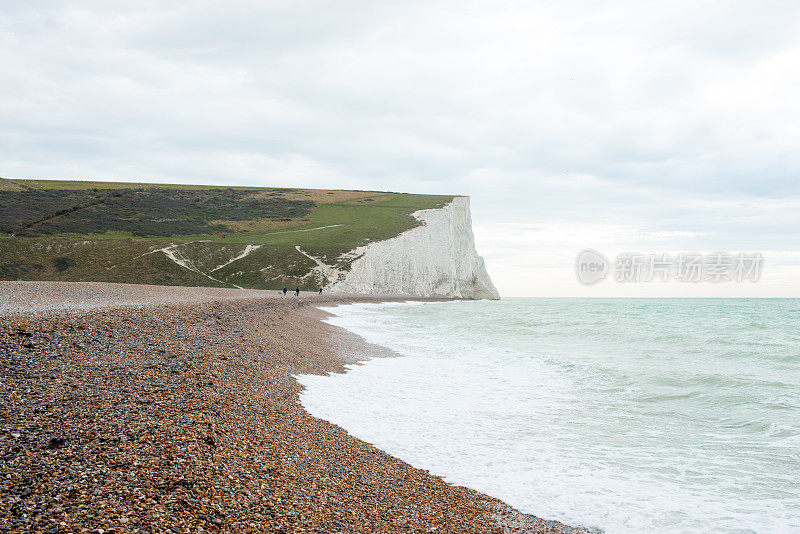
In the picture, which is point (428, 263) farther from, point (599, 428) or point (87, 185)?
point (87, 185)

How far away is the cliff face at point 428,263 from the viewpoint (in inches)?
2432

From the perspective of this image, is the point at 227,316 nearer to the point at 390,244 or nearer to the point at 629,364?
the point at 629,364

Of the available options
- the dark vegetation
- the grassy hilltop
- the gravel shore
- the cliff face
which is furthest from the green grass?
the gravel shore

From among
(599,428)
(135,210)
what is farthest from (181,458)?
(135,210)

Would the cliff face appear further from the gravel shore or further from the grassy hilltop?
the gravel shore

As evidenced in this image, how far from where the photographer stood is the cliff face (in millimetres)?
61778

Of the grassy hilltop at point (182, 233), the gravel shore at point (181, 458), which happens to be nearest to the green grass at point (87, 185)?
the grassy hilltop at point (182, 233)

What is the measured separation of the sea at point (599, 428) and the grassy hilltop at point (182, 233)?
4104cm

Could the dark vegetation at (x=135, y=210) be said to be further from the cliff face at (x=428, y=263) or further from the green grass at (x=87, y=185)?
the cliff face at (x=428, y=263)

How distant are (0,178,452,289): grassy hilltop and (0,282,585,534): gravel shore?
4449cm

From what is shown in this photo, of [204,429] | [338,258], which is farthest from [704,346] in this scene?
[338,258]

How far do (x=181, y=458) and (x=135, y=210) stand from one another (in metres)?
77.8

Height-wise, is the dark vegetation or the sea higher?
the dark vegetation

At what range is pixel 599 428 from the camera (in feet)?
31.0
